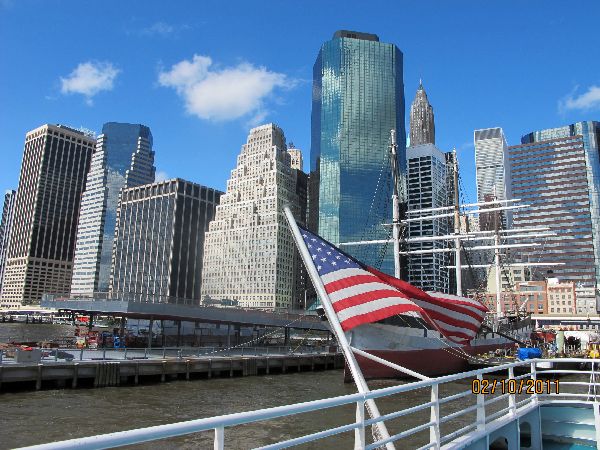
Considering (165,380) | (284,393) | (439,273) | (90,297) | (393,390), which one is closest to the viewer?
(393,390)

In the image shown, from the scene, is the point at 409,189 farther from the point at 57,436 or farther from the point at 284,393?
the point at 57,436

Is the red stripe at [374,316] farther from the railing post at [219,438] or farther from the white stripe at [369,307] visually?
the railing post at [219,438]

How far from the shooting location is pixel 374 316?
1366 cm

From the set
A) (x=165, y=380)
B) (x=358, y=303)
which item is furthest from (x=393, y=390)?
(x=165, y=380)

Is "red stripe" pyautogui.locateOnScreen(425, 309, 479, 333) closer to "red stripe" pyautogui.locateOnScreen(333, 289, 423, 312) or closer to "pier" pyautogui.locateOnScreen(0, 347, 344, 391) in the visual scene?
"red stripe" pyautogui.locateOnScreen(333, 289, 423, 312)

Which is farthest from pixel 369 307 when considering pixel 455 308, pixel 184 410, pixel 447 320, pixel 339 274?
pixel 184 410

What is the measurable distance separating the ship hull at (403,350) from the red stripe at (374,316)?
14325 mm

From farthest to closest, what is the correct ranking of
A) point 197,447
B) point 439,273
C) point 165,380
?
point 439,273, point 165,380, point 197,447

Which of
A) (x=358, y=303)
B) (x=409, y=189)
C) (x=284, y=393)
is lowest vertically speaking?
(x=284, y=393)

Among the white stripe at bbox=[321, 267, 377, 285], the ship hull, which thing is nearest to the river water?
the ship hull

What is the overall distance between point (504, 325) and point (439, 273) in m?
109

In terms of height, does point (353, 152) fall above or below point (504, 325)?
above

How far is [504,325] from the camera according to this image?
59719 mm

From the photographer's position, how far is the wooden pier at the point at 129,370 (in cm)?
3040
